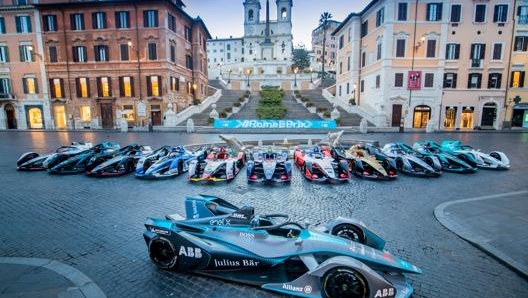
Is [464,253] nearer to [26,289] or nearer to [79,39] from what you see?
[26,289]

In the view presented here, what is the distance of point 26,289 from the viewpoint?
423 cm

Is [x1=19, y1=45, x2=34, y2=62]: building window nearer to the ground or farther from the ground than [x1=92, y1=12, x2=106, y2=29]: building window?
nearer to the ground

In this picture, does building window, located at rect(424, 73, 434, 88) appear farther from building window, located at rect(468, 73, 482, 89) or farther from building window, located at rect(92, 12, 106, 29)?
building window, located at rect(92, 12, 106, 29)

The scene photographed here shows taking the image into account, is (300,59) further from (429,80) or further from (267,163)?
(267,163)

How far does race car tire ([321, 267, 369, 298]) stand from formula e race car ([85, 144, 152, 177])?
10.4m

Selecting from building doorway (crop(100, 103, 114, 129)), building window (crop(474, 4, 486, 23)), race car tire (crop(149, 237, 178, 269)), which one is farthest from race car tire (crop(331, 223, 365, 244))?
building doorway (crop(100, 103, 114, 129))

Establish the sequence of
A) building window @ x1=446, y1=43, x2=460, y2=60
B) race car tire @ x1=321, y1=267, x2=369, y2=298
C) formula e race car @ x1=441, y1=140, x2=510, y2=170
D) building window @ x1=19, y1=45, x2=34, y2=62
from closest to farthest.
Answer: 1. race car tire @ x1=321, y1=267, x2=369, y2=298
2. formula e race car @ x1=441, y1=140, x2=510, y2=170
3. building window @ x1=446, y1=43, x2=460, y2=60
4. building window @ x1=19, y1=45, x2=34, y2=62

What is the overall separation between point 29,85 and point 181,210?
42211 millimetres

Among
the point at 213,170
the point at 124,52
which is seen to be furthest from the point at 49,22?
the point at 213,170

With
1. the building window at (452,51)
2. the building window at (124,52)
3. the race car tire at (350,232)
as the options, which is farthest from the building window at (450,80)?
the building window at (124,52)

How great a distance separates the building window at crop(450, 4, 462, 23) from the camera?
102ft

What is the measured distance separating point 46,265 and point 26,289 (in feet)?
2.28

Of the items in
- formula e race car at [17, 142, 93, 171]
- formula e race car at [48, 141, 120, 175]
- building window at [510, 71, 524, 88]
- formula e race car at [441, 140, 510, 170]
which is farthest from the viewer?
building window at [510, 71, 524, 88]

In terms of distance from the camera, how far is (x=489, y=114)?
3362cm
